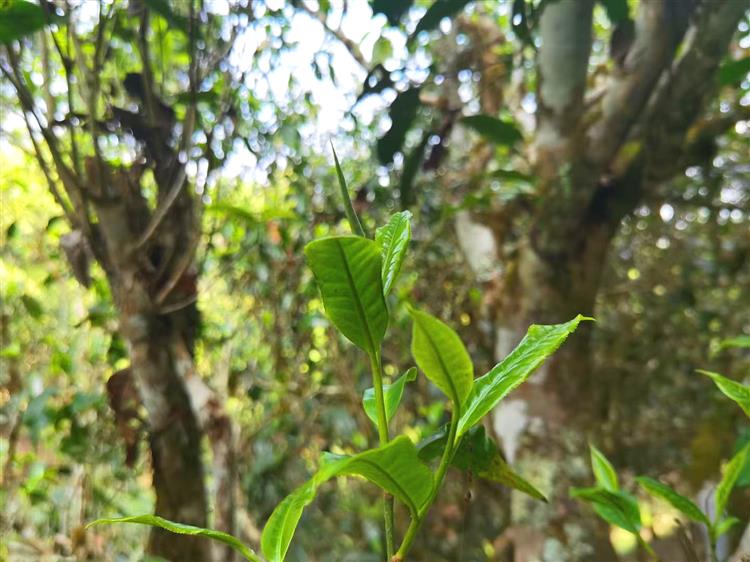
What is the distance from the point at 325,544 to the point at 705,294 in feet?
5.83

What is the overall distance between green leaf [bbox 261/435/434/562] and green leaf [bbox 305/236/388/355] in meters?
0.06

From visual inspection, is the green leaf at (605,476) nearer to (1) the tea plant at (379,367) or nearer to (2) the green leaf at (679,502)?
(2) the green leaf at (679,502)

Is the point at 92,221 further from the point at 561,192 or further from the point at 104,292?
the point at 561,192

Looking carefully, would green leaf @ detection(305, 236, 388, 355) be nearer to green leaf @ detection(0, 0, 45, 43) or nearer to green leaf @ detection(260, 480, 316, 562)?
green leaf @ detection(260, 480, 316, 562)

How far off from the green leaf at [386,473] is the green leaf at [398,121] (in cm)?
77

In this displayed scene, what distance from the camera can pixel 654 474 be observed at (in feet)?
8.00

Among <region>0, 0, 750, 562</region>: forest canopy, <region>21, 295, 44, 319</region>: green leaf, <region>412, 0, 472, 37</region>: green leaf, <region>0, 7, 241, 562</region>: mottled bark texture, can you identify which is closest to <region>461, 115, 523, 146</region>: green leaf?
<region>0, 0, 750, 562</region>: forest canopy

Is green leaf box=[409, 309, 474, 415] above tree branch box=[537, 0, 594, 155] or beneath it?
beneath

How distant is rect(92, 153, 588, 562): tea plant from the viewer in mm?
304

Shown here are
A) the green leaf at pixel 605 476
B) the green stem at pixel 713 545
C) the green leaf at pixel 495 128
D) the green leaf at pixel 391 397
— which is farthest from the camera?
the green leaf at pixel 495 128

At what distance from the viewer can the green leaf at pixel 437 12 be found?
0.92 meters

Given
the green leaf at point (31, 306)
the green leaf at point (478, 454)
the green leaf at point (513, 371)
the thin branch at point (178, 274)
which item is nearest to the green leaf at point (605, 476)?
the green leaf at point (478, 454)

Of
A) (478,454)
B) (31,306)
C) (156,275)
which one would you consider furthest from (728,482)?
(31,306)

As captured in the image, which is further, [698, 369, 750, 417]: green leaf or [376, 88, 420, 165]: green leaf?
[376, 88, 420, 165]: green leaf
